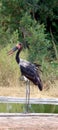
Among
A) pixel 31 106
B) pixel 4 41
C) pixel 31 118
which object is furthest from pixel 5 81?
pixel 31 118

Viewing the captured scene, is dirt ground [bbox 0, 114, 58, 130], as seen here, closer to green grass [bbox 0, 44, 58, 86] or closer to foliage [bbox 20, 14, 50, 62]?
green grass [bbox 0, 44, 58, 86]

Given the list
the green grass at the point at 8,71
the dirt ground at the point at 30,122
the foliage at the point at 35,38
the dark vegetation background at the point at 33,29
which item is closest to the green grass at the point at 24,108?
the dirt ground at the point at 30,122

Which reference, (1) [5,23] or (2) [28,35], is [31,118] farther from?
(1) [5,23]

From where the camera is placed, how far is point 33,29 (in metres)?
15.5

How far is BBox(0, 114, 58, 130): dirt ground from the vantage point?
6.99 m

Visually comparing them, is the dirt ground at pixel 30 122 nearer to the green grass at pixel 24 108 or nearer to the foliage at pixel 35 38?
the green grass at pixel 24 108

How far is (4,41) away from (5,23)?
1.70 m

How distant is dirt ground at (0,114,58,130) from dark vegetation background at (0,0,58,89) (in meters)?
5.64

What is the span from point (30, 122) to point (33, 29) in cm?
849

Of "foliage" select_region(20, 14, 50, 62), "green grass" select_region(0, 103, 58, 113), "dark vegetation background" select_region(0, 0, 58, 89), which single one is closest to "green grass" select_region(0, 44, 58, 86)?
"dark vegetation background" select_region(0, 0, 58, 89)

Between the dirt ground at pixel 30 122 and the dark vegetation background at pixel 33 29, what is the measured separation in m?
5.64

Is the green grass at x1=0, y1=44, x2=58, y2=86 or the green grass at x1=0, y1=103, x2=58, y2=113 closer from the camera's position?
the green grass at x1=0, y1=103, x2=58, y2=113

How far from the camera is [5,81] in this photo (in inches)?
508

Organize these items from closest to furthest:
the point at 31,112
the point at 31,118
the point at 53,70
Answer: the point at 31,118 < the point at 31,112 < the point at 53,70
